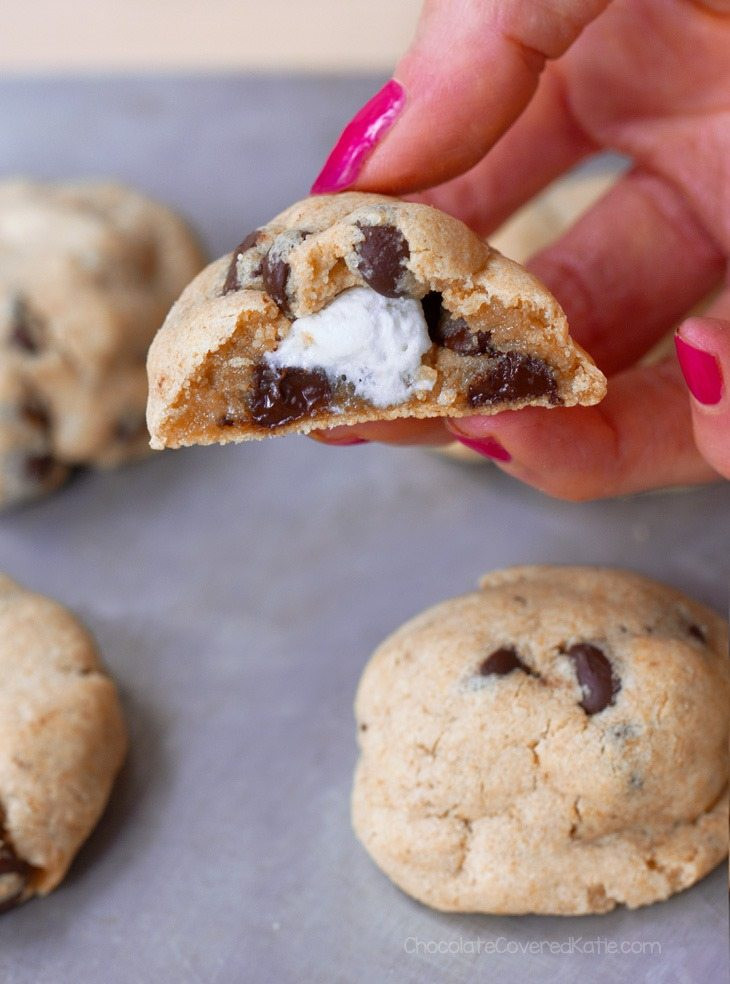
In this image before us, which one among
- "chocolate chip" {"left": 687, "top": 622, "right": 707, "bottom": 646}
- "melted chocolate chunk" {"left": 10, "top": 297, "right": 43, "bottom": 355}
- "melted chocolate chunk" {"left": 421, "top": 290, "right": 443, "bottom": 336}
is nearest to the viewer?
"melted chocolate chunk" {"left": 421, "top": 290, "right": 443, "bottom": 336}

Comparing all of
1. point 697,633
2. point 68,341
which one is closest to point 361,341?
point 697,633

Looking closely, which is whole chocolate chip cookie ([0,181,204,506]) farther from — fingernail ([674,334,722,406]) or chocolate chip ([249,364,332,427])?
fingernail ([674,334,722,406])


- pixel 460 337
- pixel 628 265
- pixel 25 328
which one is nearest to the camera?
pixel 460 337

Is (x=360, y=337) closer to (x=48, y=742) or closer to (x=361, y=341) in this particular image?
(x=361, y=341)

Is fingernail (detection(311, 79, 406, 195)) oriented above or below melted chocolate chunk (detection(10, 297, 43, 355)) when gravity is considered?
above

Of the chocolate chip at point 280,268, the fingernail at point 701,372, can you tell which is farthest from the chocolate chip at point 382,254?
the fingernail at point 701,372

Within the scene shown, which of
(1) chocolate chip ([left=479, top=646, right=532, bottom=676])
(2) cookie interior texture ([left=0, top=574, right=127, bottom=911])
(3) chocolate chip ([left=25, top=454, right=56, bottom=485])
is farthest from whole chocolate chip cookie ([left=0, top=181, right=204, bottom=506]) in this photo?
(1) chocolate chip ([left=479, top=646, right=532, bottom=676])

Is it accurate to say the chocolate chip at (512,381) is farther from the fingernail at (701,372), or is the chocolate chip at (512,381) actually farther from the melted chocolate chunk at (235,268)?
the melted chocolate chunk at (235,268)

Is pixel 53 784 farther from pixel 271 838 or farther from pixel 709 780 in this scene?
pixel 709 780
